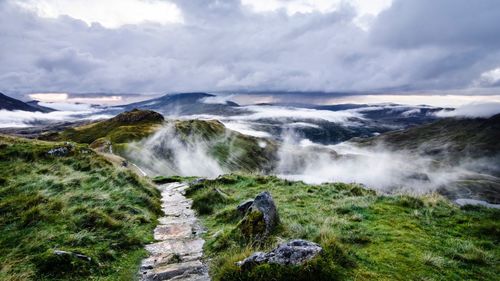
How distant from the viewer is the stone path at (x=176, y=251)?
1088 centimetres

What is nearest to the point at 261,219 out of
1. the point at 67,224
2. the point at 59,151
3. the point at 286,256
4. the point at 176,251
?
the point at 176,251

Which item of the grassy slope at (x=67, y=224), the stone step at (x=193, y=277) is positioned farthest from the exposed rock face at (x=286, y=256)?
the grassy slope at (x=67, y=224)

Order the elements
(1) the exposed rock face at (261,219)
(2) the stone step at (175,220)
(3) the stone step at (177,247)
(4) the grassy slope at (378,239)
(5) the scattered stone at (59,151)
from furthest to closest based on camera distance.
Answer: (5) the scattered stone at (59,151) → (2) the stone step at (175,220) → (3) the stone step at (177,247) → (1) the exposed rock face at (261,219) → (4) the grassy slope at (378,239)

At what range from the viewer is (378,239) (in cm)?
1231

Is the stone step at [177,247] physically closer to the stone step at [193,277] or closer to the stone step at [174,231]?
the stone step at [174,231]

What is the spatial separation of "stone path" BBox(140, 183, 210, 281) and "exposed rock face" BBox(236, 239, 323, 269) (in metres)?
1.85

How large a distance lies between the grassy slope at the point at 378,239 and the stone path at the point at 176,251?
0.60 meters

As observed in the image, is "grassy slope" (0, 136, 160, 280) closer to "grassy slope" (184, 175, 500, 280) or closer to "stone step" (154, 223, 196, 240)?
"stone step" (154, 223, 196, 240)

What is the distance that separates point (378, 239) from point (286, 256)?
5006 mm

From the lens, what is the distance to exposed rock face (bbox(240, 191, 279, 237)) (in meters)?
13.0

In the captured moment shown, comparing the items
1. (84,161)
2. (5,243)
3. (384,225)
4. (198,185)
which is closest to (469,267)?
(384,225)

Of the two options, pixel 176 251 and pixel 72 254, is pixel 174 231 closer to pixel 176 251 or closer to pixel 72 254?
pixel 176 251

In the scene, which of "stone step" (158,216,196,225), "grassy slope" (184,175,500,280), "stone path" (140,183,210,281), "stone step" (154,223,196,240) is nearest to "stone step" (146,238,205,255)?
"stone path" (140,183,210,281)

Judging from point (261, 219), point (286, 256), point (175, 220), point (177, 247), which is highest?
point (286, 256)
